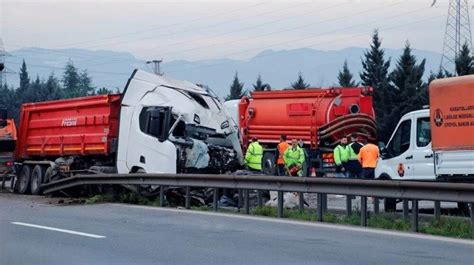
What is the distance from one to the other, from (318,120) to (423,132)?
11.6m

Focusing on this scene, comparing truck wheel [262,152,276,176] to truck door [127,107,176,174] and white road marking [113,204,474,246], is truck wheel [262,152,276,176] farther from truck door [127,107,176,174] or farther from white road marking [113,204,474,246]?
white road marking [113,204,474,246]

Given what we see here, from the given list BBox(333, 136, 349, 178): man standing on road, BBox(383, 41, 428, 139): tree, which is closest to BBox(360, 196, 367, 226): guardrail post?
BBox(333, 136, 349, 178): man standing on road

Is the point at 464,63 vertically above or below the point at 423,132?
above

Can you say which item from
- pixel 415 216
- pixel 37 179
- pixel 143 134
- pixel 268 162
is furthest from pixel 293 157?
pixel 415 216

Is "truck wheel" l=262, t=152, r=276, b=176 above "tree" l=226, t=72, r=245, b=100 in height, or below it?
below

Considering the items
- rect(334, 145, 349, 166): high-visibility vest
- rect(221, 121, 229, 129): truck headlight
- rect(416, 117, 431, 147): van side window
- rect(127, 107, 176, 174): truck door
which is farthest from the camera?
rect(334, 145, 349, 166): high-visibility vest

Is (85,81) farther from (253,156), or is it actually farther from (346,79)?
(253,156)

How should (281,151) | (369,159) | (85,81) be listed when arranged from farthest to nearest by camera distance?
(85,81) → (281,151) → (369,159)

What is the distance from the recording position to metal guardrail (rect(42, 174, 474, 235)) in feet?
43.8

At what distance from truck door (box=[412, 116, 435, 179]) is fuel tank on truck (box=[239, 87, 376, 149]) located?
11.3 metres

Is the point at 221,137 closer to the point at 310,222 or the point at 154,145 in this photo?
the point at 154,145

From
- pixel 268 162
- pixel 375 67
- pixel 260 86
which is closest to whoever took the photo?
pixel 268 162

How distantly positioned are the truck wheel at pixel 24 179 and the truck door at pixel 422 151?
11094 mm

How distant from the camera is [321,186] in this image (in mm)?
15062
